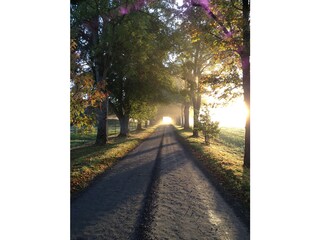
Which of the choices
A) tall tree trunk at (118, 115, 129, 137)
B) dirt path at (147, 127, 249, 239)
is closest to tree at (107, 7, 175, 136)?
tall tree trunk at (118, 115, 129, 137)

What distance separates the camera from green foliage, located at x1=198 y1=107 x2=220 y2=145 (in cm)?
1898

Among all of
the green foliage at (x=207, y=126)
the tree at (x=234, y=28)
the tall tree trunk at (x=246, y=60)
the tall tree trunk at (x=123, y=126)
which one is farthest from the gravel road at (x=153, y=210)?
the tall tree trunk at (x=123, y=126)

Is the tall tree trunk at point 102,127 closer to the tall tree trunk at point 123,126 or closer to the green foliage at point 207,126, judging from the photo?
the tall tree trunk at point 123,126

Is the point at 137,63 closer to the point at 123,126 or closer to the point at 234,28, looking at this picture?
the point at 123,126

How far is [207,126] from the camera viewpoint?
19.4m

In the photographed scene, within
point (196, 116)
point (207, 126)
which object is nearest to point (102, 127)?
point (207, 126)

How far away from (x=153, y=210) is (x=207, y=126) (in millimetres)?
14249

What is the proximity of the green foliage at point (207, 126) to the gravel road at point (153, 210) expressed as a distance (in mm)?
10145

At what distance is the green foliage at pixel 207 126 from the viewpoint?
Answer: 62.3 feet

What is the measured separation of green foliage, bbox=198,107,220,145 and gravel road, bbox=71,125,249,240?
10145 mm
